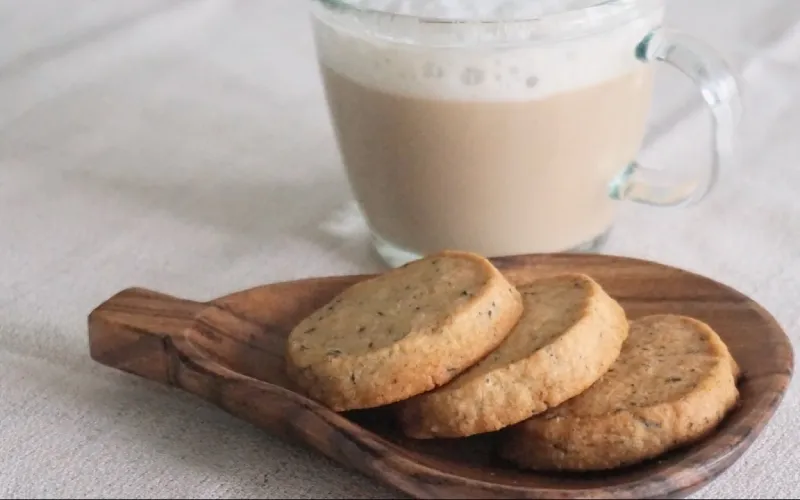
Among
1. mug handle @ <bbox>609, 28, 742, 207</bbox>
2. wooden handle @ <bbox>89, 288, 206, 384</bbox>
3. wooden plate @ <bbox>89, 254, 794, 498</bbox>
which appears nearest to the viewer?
wooden plate @ <bbox>89, 254, 794, 498</bbox>

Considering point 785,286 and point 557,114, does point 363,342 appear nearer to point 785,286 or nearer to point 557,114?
point 557,114

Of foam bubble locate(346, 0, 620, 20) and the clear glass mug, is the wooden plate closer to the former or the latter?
the clear glass mug

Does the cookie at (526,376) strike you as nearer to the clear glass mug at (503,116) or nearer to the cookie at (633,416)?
the cookie at (633,416)

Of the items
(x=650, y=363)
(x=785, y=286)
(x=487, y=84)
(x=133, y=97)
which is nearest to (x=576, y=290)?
(x=650, y=363)

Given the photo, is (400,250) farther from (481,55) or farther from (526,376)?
(526,376)

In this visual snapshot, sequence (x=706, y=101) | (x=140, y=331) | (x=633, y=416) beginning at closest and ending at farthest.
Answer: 1. (x=633, y=416)
2. (x=140, y=331)
3. (x=706, y=101)

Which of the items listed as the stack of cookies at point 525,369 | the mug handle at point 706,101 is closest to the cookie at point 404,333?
the stack of cookies at point 525,369

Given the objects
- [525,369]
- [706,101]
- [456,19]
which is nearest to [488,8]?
[456,19]

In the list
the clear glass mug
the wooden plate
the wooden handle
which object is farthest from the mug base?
the wooden handle
